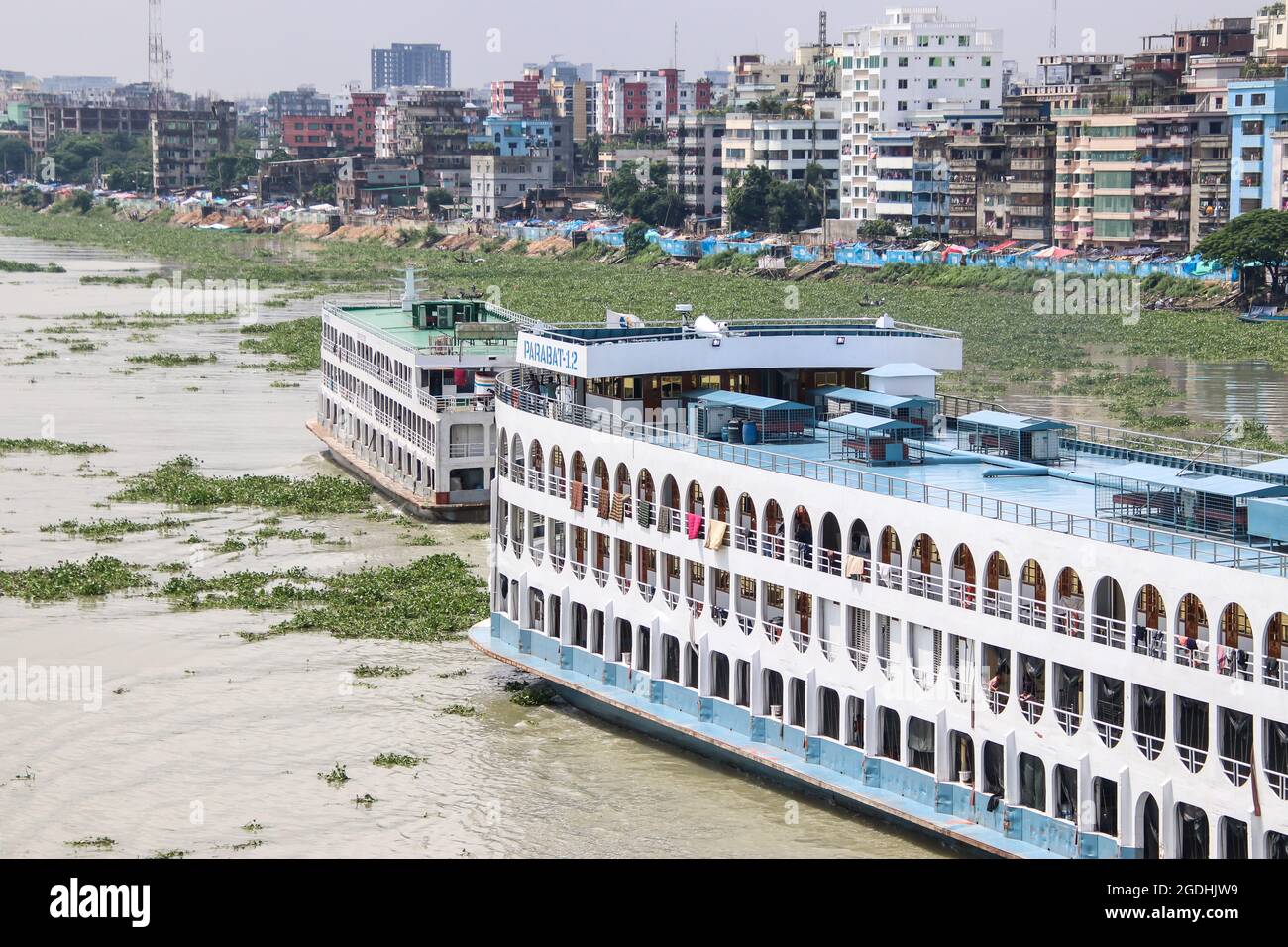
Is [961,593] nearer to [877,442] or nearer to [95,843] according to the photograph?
[877,442]

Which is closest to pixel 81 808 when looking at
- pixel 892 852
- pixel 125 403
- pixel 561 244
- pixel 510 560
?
pixel 510 560

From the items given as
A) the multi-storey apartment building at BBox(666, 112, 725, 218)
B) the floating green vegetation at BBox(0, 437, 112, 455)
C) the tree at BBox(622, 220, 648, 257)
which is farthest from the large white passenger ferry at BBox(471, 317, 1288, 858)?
the multi-storey apartment building at BBox(666, 112, 725, 218)

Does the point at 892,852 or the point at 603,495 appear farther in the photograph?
the point at 603,495

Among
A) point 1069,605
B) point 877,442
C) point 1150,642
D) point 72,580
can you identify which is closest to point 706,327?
→ point 877,442

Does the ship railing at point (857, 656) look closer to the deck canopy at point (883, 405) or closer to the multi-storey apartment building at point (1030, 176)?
the deck canopy at point (883, 405)

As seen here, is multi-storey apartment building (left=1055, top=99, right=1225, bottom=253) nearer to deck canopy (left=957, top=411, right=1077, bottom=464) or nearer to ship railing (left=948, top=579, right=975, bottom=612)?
deck canopy (left=957, top=411, right=1077, bottom=464)
